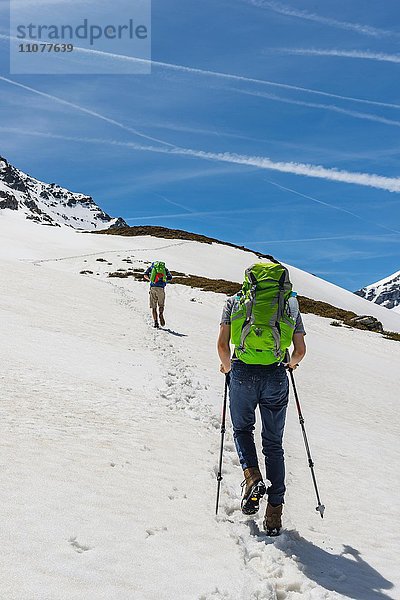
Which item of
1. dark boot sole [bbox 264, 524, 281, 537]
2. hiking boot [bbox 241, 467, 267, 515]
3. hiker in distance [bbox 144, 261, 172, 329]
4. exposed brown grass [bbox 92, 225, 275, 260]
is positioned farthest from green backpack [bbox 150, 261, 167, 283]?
exposed brown grass [bbox 92, 225, 275, 260]

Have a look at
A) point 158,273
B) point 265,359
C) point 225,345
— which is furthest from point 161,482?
point 158,273

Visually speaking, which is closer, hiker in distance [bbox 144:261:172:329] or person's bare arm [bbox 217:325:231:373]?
person's bare arm [bbox 217:325:231:373]

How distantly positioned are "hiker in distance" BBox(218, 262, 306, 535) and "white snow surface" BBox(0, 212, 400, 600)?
1.79ft

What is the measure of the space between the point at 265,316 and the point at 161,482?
275cm

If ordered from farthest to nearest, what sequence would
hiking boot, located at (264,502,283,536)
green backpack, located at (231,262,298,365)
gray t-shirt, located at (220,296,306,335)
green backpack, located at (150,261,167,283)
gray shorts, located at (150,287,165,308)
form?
1. gray shorts, located at (150,287,165,308)
2. green backpack, located at (150,261,167,283)
3. gray t-shirt, located at (220,296,306,335)
4. hiking boot, located at (264,502,283,536)
5. green backpack, located at (231,262,298,365)

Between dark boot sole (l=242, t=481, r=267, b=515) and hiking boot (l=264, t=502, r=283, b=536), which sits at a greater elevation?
dark boot sole (l=242, t=481, r=267, b=515)

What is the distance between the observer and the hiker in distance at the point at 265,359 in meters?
5.50

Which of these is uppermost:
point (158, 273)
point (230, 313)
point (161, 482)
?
point (230, 313)

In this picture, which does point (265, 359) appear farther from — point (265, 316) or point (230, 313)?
point (230, 313)

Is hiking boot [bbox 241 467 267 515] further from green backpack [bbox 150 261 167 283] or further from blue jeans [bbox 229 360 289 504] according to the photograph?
green backpack [bbox 150 261 167 283]

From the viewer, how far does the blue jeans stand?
18.4ft

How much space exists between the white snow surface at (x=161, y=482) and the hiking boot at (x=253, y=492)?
272mm

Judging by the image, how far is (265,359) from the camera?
5.57 meters

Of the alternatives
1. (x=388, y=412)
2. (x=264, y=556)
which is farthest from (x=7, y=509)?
(x=388, y=412)
